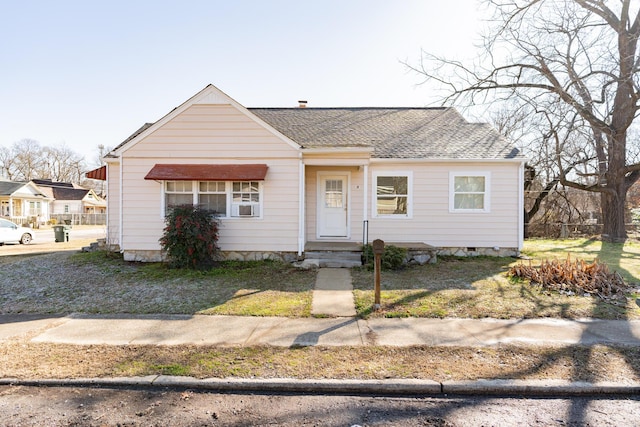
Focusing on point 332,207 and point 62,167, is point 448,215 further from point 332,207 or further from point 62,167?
point 62,167

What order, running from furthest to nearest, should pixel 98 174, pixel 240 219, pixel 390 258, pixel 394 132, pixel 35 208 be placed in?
pixel 35 208 → pixel 394 132 → pixel 98 174 → pixel 240 219 → pixel 390 258

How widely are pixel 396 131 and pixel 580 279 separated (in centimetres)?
738

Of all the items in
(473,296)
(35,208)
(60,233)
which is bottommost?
(473,296)

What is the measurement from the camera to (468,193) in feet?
34.3

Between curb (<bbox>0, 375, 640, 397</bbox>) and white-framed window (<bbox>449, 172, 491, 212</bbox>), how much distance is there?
A: 752cm

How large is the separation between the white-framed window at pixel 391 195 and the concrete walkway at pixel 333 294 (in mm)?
2725

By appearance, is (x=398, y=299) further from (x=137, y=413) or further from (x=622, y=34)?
(x=622, y=34)

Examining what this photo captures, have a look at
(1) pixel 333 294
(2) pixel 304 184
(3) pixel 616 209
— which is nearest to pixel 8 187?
(2) pixel 304 184

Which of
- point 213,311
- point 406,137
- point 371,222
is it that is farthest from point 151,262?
point 406,137

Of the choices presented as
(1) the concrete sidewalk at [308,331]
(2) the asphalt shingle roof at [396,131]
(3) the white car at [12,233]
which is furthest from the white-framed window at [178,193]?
(3) the white car at [12,233]

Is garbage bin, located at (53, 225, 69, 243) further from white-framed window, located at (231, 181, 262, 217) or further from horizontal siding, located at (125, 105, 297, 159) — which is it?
white-framed window, located at (231, 181, 262, 217)

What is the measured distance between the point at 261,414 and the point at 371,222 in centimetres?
803

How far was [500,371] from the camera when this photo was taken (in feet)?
11.8

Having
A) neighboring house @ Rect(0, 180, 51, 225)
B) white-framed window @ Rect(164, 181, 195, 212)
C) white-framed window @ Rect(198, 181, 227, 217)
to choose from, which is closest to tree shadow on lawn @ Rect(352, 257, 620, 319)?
white-framed window @ Rect(198, 181, 227, 217)
